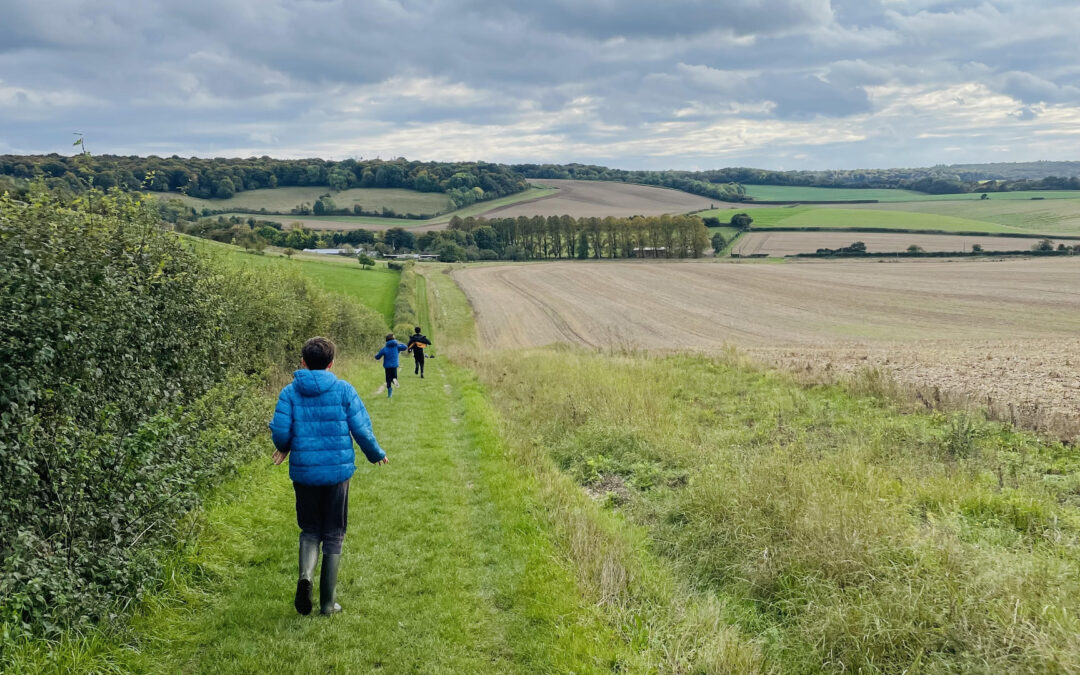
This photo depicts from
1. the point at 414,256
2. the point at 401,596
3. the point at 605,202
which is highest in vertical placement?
the point at 605,202

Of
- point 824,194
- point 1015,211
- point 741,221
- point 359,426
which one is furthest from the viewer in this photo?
point 824,194

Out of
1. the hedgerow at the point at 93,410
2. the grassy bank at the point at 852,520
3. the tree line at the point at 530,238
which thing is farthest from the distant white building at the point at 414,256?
the hedgerow at the point at 93,410

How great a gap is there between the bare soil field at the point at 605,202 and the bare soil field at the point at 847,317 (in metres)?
48.6

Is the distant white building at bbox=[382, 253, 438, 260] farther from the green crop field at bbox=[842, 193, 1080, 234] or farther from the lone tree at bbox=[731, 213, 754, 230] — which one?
the green crop field at bbox=[842, 193, 1080, 234]

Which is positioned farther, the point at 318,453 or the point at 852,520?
the point at 852,520

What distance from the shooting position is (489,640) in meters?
5.35

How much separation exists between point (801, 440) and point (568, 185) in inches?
6021

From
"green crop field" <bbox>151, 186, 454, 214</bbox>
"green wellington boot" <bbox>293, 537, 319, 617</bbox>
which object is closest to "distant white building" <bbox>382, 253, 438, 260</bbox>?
"green crop field" <bbox>151, 186, 454, 214</bbox>

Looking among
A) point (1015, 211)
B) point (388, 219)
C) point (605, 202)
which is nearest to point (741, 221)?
point (605, 202)

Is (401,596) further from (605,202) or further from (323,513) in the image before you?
(605,202)

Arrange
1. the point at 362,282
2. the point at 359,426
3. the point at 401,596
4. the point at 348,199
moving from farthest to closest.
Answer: the point at 348,199 < the point at 362,282 < the point at 401,596 < the point at 359,426

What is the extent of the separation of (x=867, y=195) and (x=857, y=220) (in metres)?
53.4

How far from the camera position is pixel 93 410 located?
21.3ft

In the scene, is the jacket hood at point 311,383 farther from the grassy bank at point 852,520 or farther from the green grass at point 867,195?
the green grass at point 867,195
